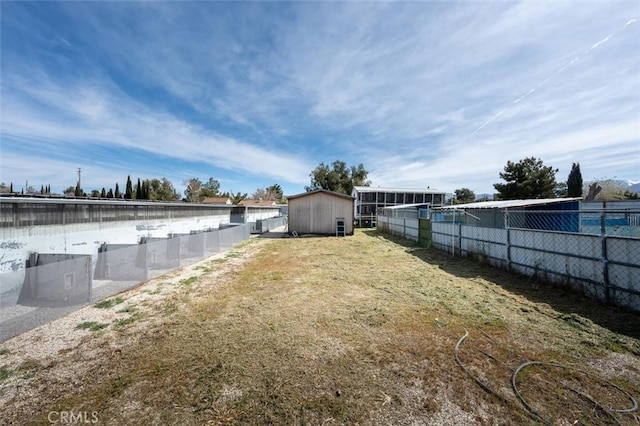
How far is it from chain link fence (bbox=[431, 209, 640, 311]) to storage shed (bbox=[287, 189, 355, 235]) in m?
9.48

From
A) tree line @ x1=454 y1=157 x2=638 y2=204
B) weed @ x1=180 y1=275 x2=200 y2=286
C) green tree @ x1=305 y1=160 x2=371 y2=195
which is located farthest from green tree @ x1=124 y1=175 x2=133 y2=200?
tree line @ x1=454 y1=157 x2=638 y2=204

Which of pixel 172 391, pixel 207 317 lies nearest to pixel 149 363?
pixel 172 391

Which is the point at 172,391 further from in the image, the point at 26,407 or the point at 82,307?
the point at 82,307

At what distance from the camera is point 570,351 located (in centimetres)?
347

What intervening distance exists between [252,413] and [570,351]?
13.7 feet

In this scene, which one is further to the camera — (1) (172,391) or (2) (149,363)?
(2) (149,363)

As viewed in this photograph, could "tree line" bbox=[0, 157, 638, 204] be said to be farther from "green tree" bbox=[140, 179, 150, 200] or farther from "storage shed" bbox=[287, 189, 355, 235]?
"storage shed" bbox=[287, 189, 355, 235]

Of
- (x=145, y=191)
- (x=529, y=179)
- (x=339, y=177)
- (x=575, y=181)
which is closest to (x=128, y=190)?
(x=145, y=191)

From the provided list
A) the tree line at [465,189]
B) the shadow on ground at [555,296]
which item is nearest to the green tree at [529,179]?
the tree line at [465,189]

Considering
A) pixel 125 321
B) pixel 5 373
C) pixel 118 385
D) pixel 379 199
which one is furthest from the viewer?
pixel 379 199

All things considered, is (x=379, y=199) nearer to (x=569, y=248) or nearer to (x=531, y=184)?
(x=531, y=184)

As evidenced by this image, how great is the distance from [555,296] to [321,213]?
48.8 ft

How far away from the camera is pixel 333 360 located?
3359 mm

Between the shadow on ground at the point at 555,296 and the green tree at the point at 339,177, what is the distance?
37.6m
